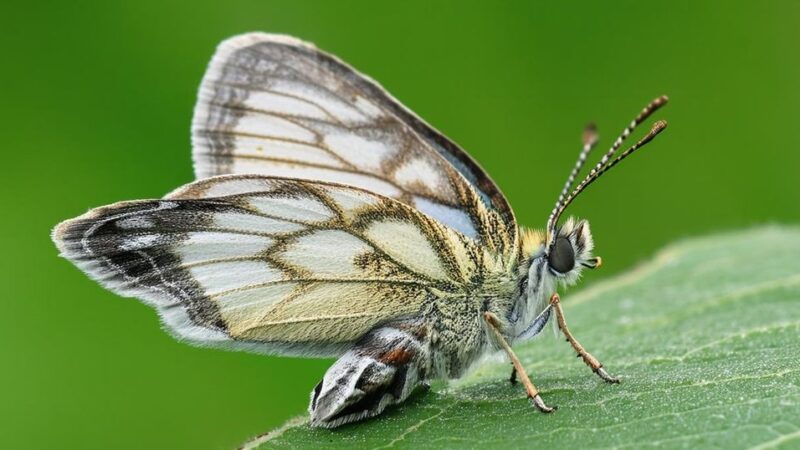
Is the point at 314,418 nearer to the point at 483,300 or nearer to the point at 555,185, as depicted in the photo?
the point at 483,300

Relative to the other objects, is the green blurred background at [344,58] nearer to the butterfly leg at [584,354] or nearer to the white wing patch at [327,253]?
the white wing patch at [327,253]

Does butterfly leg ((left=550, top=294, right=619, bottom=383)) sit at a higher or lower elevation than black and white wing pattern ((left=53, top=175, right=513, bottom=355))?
lower

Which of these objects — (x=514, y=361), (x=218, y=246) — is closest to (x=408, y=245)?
(x=514, y=361)

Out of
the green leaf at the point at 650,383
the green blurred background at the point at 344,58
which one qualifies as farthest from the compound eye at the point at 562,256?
the green blurred background at the point at 344,58

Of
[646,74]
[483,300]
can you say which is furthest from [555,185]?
[483,300]

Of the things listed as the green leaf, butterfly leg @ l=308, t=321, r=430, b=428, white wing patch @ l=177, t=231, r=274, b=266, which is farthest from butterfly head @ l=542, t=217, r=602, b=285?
white wing patch @ l=177, t=231, r=274, b=266

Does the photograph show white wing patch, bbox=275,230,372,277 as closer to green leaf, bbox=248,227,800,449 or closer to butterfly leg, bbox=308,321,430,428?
butterfly leg, bbox=308,321,430,428
